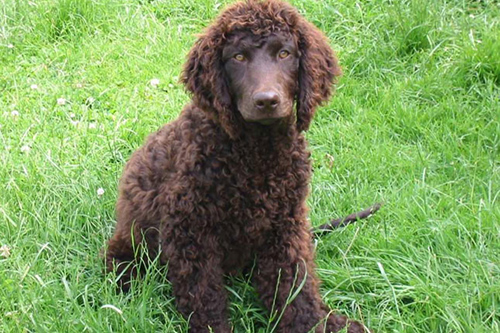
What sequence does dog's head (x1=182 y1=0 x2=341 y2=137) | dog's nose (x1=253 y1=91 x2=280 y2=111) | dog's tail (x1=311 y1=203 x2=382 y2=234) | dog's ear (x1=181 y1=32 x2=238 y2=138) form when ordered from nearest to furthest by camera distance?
1. dog's nose (x1=253 y1=91 x2=280 y2=111)
2. dog's head (x1=182 y1=0 x2=341 y2=137)
3. dog's ear (x1=181 y1=32 x2=238 y2=138)
4. dog's tail (x1=311 y1=203 x2=382 y2=234)

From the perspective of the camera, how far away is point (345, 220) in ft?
12.2

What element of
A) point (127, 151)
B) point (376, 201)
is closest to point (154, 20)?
point (127, 151)

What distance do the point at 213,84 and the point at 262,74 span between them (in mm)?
241

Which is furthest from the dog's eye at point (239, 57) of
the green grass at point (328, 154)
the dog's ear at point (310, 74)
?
the green grass at point (328, 154)

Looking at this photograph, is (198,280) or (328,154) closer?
(198,280)

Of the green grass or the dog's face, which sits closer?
the dog's face

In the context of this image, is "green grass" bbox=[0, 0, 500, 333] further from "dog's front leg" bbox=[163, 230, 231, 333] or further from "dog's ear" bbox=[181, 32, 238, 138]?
"dog's ear" bbox=[181, 32, 238, 138]

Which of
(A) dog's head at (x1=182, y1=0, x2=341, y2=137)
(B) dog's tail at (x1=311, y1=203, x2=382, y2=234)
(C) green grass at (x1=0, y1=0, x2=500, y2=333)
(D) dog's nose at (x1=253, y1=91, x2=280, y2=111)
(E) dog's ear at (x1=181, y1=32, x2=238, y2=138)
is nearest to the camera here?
(D) dog's nose at (x1=253, y1=91, x2=280, y2=111)

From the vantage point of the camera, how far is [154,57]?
5.44 m

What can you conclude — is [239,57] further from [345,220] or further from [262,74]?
[345,220]

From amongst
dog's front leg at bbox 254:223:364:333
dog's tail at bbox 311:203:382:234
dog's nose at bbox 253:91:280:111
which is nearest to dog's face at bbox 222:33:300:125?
dog's nose at bbox 253:91:280:111

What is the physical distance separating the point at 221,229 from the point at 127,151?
4.88 feet

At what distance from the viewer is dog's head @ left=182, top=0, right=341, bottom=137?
2.90m

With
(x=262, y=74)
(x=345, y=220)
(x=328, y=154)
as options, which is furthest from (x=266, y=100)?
(x=328, y=154)
